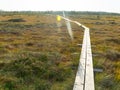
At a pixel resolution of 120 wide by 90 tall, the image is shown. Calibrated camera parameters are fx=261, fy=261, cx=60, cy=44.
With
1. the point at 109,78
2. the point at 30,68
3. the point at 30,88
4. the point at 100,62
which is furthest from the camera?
the point at 100,62

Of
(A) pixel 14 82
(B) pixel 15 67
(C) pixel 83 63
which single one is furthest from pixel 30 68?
(C) pixel 83 63

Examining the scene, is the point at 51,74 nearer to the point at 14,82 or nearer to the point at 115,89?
the point at 14,82

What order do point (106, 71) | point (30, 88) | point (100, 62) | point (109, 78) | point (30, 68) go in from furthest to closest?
point (100, 62) → point (106, 71) → point (30, 68) → point (109, 78) → point (30, 88)

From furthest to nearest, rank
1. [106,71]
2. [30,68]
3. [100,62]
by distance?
[100,62] → [106,71] → [30,68]

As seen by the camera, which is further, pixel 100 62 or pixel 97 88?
pixel 100 62

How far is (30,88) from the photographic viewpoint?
27.0 ft

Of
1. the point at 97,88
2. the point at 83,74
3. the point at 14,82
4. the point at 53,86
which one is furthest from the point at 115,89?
the point at 14,82

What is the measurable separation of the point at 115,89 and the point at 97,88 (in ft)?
1.96

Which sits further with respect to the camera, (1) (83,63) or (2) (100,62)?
(2) (100,62)

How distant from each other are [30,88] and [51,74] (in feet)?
5.66

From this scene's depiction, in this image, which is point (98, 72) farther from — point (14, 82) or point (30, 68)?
point (14, 82)

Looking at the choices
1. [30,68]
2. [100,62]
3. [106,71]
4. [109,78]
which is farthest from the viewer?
[100,62]

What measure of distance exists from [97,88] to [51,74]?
81.1 inches

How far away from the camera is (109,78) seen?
9.53 meters
